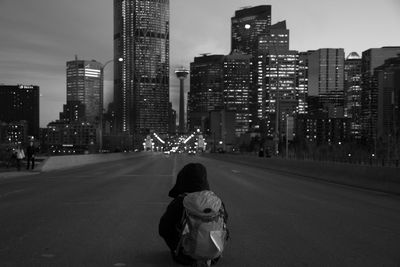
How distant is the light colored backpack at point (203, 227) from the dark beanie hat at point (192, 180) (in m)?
0.33

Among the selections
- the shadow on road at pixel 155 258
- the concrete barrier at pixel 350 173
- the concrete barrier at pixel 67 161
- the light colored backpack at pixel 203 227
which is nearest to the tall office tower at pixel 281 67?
the concrete barrier at pixel 67 161

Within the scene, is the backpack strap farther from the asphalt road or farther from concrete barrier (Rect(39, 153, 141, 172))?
concrete barrier (Rect(39, 153, 141, 172))

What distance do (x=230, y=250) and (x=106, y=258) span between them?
1865mm

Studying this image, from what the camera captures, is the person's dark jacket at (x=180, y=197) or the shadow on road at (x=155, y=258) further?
the shadow on road at (x=155, y=258)

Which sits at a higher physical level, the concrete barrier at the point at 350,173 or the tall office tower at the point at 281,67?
the tall office tower at the point at 281,67

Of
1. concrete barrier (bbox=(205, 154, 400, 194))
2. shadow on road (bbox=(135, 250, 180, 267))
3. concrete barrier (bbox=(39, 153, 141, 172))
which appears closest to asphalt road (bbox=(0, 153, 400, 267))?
shadow on road (bbox=(135, 250, 180, 267))

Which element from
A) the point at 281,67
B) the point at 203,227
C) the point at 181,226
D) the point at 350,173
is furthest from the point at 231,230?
the point at 281,67

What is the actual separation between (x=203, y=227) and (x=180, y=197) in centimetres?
68

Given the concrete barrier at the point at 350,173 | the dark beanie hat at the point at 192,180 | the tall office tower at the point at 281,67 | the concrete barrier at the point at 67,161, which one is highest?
the tall office tower at the point at 281,67

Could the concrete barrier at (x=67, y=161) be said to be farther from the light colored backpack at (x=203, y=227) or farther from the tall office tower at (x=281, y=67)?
the light colored backpack at (x=203, y=227)

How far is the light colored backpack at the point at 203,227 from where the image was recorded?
6.64 metres

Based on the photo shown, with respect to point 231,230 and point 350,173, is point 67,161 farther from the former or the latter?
point 231,230

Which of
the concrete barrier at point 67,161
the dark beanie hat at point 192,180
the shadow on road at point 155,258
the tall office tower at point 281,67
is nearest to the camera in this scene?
the dark beanie hat at point 192,180

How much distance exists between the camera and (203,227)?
6633 millimetres
